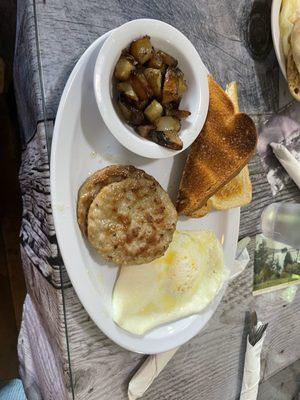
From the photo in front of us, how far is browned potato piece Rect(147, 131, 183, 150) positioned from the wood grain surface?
0.86ft

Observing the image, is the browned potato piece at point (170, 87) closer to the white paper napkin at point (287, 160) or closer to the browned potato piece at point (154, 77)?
the browned potato piece at point (154, 77)

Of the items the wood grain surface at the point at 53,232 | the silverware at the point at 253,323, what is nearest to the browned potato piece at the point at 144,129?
the wood grain surface at the point at 53,232

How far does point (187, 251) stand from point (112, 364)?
0.42m

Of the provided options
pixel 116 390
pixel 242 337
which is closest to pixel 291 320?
pixel 242 337

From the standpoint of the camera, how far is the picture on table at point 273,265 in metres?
1.70

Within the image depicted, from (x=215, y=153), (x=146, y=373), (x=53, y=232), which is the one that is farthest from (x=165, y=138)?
(x=146, y=373)

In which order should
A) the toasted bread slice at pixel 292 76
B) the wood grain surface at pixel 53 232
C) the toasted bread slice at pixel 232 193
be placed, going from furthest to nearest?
the toasted bread slice at pixel 292 76 → the toasted bread slice at pixel 232 193 → the wood grain surface at pixel 53 232

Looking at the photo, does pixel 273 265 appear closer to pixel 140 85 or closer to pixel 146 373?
pixel 146 373

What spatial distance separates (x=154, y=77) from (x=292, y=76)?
70cm

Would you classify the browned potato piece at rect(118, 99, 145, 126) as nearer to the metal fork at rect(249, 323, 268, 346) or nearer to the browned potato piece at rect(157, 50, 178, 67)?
the browned potato piece at rect(157, 50, 178, 67)

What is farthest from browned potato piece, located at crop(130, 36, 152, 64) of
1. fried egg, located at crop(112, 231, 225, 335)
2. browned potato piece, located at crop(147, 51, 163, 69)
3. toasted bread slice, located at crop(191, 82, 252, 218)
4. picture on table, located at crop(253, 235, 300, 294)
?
picture on table, located at crop(253, 235, 300, 294)

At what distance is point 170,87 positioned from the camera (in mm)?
1046

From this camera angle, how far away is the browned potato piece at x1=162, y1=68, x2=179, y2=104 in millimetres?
1042

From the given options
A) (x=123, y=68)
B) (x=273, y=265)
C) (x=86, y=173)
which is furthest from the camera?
(x=273, y=265)
